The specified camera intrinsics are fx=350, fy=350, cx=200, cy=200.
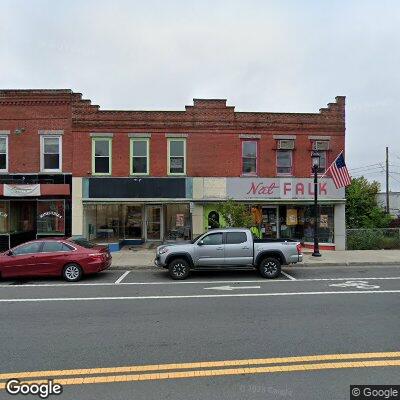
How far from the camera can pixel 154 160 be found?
Result: 18188mm

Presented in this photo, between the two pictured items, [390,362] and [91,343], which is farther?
[91,343]

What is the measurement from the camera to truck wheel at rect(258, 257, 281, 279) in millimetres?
11523

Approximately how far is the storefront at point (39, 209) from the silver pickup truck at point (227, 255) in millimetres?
8619

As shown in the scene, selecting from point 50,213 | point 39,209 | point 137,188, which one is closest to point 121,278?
point 137,188

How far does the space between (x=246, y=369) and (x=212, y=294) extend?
463 cm

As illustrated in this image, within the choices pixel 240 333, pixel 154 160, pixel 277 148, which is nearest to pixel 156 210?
pixel 154 160

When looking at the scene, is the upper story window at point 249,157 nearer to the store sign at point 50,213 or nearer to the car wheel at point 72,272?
the store sign at point 50,213

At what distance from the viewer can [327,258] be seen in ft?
50.2

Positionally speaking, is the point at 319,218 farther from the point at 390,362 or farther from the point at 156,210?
the point at 390,362

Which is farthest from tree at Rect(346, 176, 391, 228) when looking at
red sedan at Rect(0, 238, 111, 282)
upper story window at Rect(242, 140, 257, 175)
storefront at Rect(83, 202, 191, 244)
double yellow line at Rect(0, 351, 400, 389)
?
double yellow line at Rect(0, 351, 400, 389)

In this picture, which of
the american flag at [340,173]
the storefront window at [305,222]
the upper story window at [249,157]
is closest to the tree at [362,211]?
the storefront window at [305,222]

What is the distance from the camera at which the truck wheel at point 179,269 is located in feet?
37.6

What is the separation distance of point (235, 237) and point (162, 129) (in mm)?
8742

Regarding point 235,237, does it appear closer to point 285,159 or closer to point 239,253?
point 239,253
